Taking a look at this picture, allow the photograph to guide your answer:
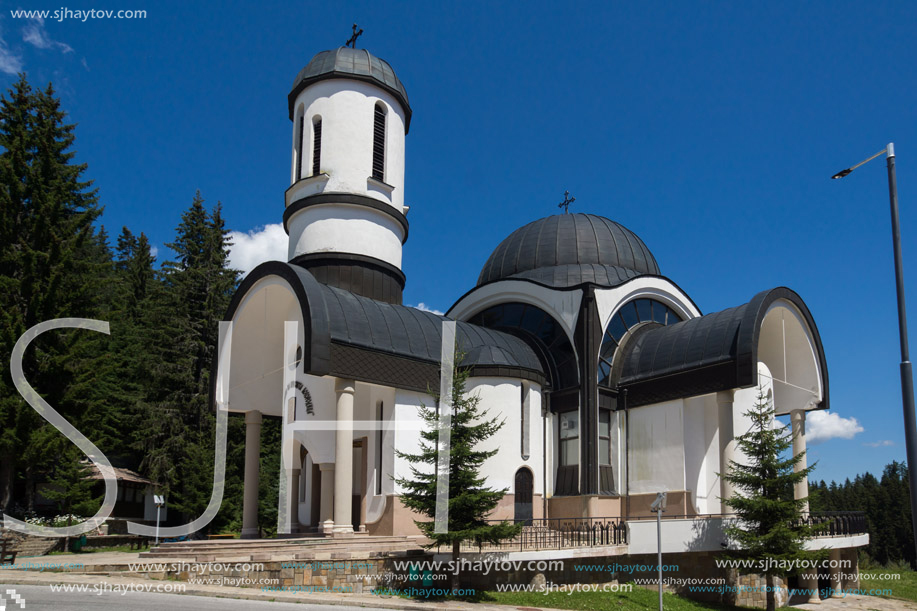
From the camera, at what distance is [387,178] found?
74.0ft

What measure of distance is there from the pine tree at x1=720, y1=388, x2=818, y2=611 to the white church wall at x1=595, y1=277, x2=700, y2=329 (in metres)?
5.87

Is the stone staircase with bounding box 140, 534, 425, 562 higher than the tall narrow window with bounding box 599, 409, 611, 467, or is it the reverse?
the tall narrow window with bounding box 599, 409, 611, 467

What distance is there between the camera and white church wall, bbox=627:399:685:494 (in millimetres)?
20766

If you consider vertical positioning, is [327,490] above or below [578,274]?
below

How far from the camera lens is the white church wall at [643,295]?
21969 mm

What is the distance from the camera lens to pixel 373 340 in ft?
59.2

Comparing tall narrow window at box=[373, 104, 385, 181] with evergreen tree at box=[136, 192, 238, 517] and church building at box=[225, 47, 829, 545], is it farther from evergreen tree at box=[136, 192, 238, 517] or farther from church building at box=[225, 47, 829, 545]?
evergreen tree at box=[136, 192, 238, 517]

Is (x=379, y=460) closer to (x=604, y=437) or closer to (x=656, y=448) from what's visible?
(x=604, y=437)

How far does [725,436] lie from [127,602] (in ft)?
46.3

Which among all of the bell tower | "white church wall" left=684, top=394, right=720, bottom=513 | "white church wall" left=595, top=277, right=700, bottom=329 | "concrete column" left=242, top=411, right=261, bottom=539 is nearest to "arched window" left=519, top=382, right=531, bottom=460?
"white church wall" left=595, top=277, right=700, bottom=329

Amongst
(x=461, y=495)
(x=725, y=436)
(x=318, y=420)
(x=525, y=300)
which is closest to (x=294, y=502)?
(x=318, y=420)

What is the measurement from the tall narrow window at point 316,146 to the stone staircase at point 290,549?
1057 cm

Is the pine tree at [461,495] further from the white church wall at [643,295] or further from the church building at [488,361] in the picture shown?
the white church wall at [643,295]

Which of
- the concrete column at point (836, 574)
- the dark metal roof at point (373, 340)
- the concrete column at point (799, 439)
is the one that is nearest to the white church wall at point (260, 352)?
the dark metal roof at point (373, 340)
